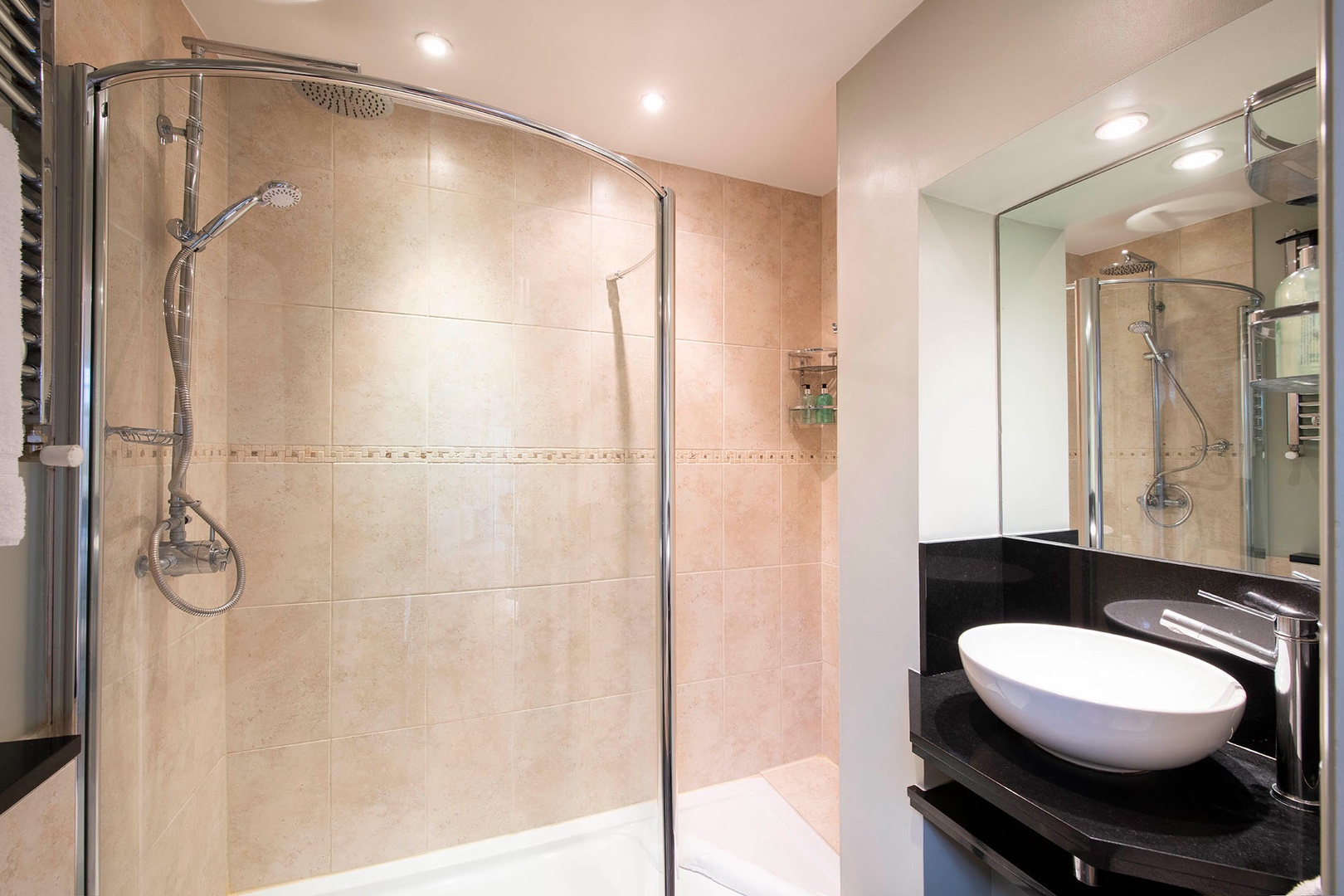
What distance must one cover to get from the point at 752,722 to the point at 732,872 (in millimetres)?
588

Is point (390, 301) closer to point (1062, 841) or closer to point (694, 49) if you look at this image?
point (694, 49)

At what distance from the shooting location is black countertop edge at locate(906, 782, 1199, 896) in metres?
0.98

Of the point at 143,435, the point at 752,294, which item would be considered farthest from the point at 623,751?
the point at 752,294

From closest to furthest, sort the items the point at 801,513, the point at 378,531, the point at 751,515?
the point at 378,531 → the point at 751,515 → the point at 801,513

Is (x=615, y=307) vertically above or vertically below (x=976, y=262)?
below

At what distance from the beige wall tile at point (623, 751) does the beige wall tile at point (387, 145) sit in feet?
3.92

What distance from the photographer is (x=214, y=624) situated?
3.27 ft

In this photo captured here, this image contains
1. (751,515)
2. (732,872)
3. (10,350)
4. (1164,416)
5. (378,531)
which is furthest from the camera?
(751,515)

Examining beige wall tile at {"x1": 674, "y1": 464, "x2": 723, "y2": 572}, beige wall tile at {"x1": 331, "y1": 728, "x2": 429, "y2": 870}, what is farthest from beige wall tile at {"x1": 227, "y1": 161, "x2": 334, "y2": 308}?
beige wall tile at {"x1": 674, "y1": 464, "x2": 723, "y2": 572}

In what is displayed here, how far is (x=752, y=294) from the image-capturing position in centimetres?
227

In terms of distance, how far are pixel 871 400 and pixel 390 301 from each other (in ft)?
3.85

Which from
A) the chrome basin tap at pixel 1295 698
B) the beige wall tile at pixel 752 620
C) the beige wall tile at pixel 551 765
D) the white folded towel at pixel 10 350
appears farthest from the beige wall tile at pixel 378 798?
the chrome basin tap at pixel 1295 698

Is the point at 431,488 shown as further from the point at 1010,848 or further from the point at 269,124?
the point at 1010,848

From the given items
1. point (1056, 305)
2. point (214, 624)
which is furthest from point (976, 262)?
point (214, 624)
